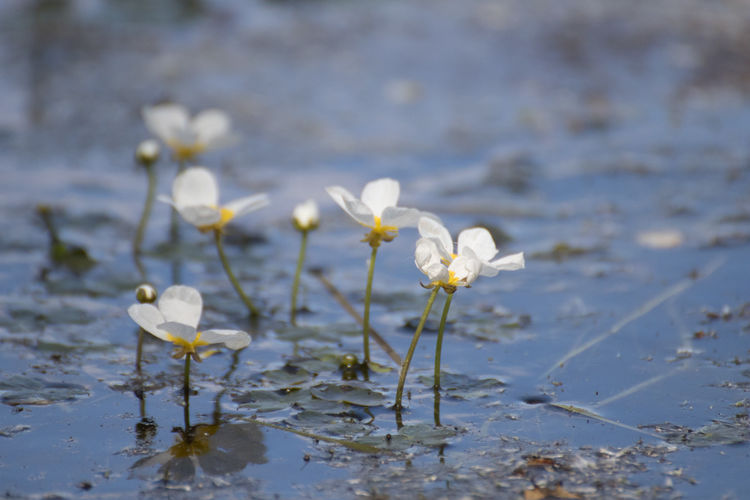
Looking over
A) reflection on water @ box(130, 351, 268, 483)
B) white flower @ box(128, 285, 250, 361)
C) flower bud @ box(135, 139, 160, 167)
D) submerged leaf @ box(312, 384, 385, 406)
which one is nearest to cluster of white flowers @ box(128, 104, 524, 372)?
white flower @ box(128, 285, 250, 361)

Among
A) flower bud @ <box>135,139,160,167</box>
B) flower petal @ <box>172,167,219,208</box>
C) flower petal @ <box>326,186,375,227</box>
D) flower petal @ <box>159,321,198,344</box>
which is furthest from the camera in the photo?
flower bud @ <box>135,139,160,167</box>

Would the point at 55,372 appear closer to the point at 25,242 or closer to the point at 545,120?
the point at 25,242

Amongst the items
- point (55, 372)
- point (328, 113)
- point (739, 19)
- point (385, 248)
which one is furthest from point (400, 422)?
point (739, 19)

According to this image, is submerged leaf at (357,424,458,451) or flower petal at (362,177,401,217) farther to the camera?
flower petal at (362,177,401,217)

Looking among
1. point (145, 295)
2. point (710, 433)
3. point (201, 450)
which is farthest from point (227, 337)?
point (710, 433)

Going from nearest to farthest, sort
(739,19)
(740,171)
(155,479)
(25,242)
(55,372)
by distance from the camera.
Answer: (155,479) → (55,372) → (25,242) → (740,171) → (739,19)

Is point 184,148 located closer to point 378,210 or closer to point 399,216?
point 378,210

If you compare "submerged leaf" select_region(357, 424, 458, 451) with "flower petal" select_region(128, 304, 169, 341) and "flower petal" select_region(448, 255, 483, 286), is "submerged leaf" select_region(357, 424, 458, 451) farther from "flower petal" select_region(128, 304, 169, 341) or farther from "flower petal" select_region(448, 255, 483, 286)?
"flower petal" select_region(128, 304, 169, 341)
